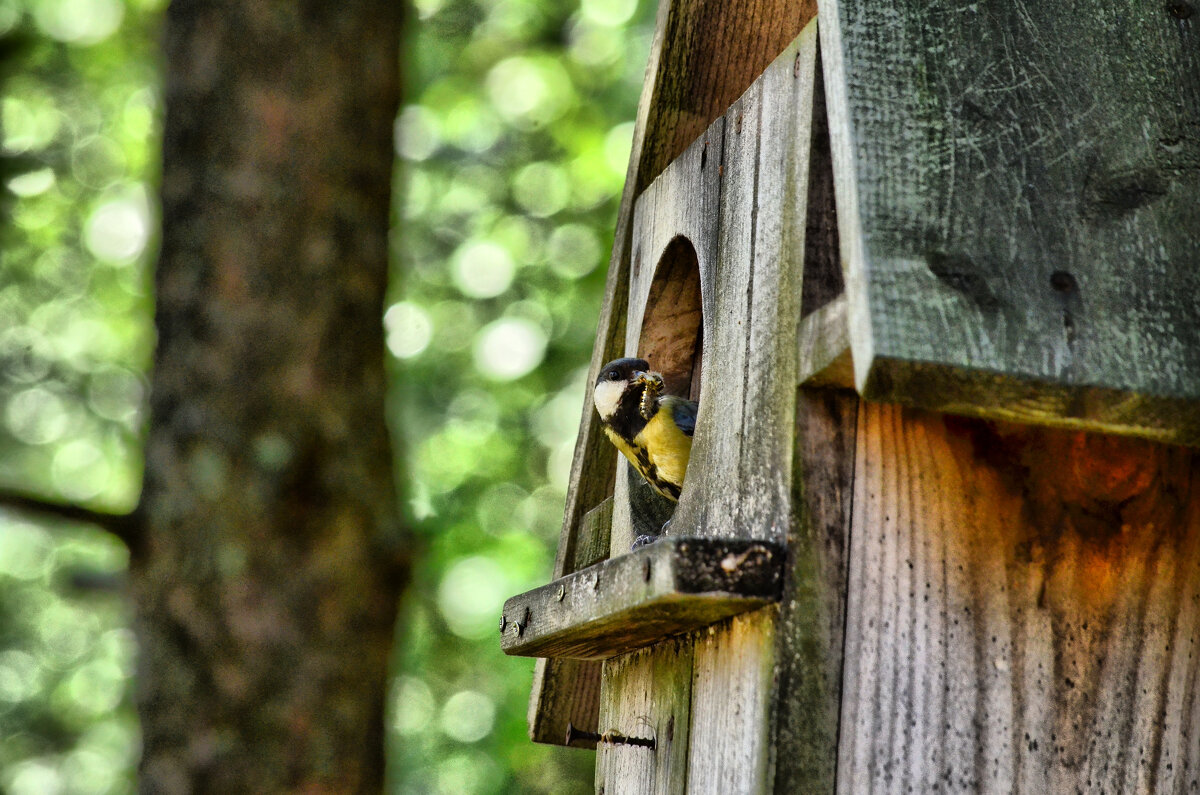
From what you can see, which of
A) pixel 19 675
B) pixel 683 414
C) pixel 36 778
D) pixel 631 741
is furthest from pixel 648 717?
pixel 19 675

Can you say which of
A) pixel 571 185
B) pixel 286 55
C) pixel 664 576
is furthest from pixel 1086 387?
pixel 571 185

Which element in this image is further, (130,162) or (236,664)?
(130,162)

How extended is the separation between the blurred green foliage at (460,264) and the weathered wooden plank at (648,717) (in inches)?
171

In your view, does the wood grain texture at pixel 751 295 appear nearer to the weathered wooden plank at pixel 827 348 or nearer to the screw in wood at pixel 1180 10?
the weathered wooden plank at pixel 827 348

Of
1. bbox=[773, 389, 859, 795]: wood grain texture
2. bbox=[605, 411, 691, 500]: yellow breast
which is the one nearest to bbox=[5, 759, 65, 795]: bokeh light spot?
bbox=[605, 411, 691, 500]: yellow breast

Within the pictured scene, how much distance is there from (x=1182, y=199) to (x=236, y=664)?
202cm

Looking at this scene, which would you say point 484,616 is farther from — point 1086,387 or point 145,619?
point 1086,387

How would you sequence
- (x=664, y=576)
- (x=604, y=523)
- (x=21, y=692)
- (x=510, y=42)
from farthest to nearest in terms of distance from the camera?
A: 1. (x=21, y=692)
2. (x=510, y=42)
3. (x=604, y=523)
4. (x=664, y=576)

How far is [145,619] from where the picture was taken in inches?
100

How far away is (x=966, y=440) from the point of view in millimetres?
1427

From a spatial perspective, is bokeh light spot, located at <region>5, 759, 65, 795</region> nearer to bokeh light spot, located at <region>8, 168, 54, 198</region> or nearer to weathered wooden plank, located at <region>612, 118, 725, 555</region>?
bokeh light spot, located at <region>8, 168, 54, 198</region>

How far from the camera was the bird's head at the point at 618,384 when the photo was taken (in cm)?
210

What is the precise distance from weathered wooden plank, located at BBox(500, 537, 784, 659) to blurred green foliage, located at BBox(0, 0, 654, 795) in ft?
15.6

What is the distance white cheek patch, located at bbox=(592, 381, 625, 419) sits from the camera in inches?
83.3
